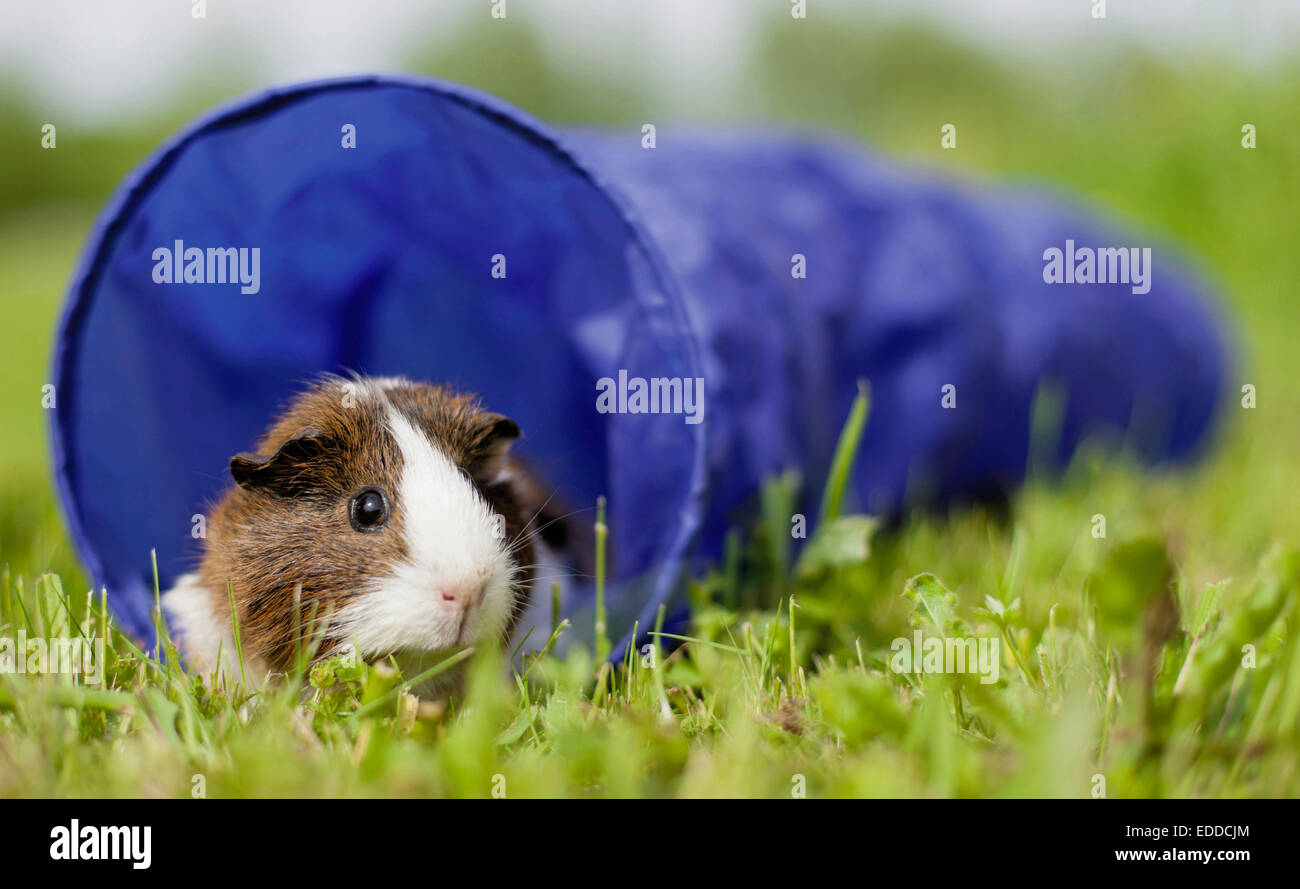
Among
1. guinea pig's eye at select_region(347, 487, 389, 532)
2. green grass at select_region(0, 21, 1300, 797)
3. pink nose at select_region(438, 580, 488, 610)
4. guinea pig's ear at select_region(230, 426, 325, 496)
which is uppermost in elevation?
guinea pig's ear at select_region(230, 426, 325, 496)

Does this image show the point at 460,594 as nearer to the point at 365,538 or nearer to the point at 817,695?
the point at 365,538

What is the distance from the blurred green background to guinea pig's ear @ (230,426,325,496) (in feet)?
3.69

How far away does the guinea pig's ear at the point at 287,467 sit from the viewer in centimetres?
215

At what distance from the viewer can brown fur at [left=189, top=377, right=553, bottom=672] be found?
82.2 inches

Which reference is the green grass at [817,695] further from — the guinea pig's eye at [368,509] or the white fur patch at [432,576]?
the guinea pig's eye at [368,509]

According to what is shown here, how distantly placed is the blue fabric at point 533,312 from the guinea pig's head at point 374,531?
236 mm

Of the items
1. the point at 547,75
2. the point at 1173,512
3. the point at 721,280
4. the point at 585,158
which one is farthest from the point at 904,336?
the point at 547,75

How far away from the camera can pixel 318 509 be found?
7.05 feet

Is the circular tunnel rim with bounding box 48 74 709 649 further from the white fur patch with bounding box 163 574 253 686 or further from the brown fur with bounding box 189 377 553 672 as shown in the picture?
the brown fur with bounding box 189 377 553 672

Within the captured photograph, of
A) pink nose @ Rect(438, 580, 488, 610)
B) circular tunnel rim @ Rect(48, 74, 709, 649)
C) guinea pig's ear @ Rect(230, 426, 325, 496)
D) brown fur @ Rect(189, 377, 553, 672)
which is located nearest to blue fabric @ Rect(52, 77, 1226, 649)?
circular tunnel rim @ Rect(48, 74, 709, 649)

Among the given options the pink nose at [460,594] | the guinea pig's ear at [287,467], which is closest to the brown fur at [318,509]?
the guinea pig's ear at [287,467]

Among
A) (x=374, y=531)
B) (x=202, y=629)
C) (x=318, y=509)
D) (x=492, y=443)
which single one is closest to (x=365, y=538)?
(x=374, y=531)

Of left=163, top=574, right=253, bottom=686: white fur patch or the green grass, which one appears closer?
the green grass
